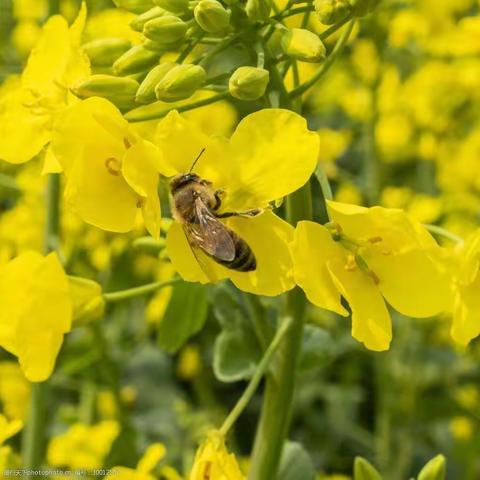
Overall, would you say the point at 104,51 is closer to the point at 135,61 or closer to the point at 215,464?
the point at 135,61

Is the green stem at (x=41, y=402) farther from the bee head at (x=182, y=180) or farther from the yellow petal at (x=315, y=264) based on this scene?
the yellow petal at (x=315, y=264)

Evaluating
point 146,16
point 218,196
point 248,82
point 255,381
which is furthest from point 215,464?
point 146,16

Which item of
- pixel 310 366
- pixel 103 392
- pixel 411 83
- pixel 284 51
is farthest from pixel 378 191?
pixel 284 51

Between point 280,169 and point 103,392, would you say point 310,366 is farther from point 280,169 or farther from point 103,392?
point 103,392

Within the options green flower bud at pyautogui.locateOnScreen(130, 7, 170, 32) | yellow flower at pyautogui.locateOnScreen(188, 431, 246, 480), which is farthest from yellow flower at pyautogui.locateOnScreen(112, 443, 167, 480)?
green flower bud at pyautogui.locateOnScreen(130, 7, 170, 32)

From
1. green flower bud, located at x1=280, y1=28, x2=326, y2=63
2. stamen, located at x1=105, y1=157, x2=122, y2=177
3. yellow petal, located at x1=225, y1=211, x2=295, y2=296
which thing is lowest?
yellow petal, located at x1=225, y1=211, x2=295, y2=296

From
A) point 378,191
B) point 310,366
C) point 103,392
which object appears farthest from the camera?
point 378,191

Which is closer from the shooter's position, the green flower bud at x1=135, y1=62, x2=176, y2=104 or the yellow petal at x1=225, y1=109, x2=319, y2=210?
the yellow petal at x1=225, y1=109, x2=319, y2=210

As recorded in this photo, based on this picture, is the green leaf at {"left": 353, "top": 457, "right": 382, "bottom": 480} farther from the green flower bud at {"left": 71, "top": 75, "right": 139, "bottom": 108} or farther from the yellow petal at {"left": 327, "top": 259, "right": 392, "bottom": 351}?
the green flower bud at {"left": 71, "top": 75, "right": 139, "bottom": 108}
